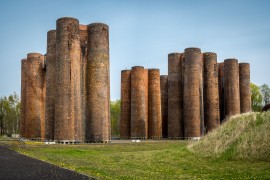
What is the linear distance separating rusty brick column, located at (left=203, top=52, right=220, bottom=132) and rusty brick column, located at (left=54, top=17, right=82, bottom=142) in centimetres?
2055

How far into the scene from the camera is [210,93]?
48.2m

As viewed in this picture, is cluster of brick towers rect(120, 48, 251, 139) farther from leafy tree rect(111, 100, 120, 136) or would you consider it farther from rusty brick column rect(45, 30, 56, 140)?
leafy tree rect(111, 100, 120, 136)

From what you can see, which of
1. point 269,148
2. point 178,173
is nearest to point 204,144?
point 269,148

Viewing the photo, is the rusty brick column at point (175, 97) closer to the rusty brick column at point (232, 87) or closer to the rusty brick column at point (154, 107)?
the rusty brick column at point (154, 107)

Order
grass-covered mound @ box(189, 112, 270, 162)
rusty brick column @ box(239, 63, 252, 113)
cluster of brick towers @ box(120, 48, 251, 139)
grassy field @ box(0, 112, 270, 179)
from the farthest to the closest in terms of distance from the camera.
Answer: rusty brick column @ box(239, 63, 252, 113), cluster of brick towers @ box(120, 48, 251, 139), grass-covered mound @ box(189, 112, 270, 162), grassy field @ box(0, 112, 270, 179)

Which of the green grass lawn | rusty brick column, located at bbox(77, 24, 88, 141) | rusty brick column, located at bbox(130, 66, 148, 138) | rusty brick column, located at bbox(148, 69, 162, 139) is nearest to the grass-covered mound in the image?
the green grass lawn

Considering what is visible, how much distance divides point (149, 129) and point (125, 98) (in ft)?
18.2

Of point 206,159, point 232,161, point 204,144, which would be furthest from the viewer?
point 204,144

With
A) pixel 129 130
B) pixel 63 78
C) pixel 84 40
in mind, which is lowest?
pixel 129 130

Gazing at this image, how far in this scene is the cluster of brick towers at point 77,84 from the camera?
33.2 metres

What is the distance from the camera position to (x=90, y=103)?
3578 centimetres

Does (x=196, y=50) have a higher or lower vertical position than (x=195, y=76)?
higher

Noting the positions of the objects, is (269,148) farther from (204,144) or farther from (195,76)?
(195,76)

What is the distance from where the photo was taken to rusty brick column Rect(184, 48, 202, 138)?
1752 inches
